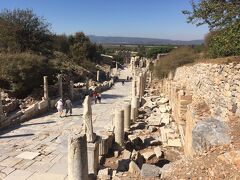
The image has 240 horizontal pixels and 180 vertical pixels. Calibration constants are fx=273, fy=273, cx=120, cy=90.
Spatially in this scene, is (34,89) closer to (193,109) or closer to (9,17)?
(9,17)

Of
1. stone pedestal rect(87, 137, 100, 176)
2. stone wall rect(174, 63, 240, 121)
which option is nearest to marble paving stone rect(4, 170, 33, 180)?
stone pedestal rect(87, 137, 100, 176)

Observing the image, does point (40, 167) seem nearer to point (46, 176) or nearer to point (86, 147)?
point (46, 176)

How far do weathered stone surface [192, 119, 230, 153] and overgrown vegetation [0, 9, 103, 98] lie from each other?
55.0 ft

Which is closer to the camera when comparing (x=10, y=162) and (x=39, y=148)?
(x=10, y=162)

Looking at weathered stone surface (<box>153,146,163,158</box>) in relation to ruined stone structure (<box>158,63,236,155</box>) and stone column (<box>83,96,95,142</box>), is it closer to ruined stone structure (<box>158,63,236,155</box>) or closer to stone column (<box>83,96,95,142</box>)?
ruined stone structure (<box>158,63,236,155</box>)

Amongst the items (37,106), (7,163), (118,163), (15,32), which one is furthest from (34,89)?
(118,163)

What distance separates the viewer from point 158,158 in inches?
401

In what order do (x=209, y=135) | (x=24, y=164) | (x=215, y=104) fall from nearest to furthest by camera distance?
1. (x=209, y=135)
2. (x=215, y=104)
3. (x=24, y=164)

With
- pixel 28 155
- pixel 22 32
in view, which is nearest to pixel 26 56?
pixel 22 32

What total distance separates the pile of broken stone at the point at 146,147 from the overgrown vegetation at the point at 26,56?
9492 millimetres

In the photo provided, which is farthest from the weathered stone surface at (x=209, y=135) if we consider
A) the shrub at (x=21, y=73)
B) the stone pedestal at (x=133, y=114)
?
the shrub at (x=21, y=73)

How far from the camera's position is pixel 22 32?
28.7m

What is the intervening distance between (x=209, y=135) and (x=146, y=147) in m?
5.39

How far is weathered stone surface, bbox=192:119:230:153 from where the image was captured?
646 centimetres
